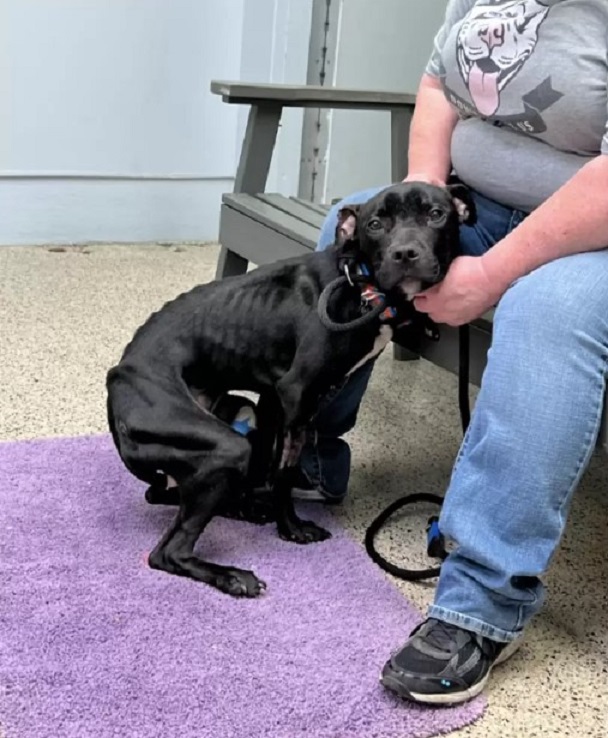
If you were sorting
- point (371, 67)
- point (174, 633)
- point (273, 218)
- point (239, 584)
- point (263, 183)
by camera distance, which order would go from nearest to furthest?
point (174, 633) → point (239, 584) → point (273, 218) → point (263, 183) → point (371, 67)

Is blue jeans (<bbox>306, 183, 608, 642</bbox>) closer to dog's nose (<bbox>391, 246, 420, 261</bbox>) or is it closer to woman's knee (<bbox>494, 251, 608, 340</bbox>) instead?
woman's knee (<bbox>494, 251, 608, 340</bbox>)

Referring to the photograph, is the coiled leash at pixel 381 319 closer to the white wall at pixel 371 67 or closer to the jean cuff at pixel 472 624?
the jean cuff at pixel 472 624

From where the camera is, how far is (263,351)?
1.56m

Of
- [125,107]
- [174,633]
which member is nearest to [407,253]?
[174,633]

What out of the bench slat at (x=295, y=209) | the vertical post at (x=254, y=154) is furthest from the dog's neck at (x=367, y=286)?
the vertical post at (x=254, y=154)

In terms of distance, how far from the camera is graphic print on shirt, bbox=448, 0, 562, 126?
54.2 inches

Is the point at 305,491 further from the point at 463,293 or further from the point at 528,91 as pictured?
the point at 528,91

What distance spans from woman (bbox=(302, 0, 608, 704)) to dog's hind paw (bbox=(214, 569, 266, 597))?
0.28 metres

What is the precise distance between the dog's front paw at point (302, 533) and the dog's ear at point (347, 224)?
18.6 inches

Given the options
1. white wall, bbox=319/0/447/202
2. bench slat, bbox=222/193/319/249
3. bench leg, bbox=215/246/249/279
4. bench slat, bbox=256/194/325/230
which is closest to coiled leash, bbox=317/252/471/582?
bench slat, bbox=222/193/319/249

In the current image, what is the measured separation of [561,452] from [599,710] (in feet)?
1.14

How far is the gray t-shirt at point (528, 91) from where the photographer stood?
4.36 ft

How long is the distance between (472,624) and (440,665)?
0.07 meters

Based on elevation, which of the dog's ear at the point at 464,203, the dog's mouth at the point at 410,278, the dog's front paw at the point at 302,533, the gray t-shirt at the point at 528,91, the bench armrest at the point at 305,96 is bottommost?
the dog's front paw at the point at 302,533
